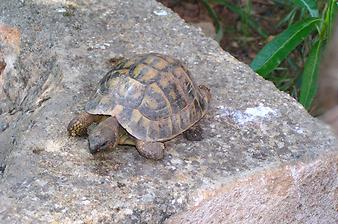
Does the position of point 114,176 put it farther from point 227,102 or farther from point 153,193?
point 227,102

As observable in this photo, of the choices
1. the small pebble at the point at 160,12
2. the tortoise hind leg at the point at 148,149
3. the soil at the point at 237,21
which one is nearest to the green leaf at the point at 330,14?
the small pebble at the point at 160,12

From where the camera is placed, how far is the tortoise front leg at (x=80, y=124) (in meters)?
2.84

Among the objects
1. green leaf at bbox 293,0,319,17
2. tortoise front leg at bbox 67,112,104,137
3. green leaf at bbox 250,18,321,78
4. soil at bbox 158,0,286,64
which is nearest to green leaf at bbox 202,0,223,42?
soil at bbox 158,0,286,64

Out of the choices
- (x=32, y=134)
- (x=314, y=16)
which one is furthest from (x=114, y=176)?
(x=314, y=16)

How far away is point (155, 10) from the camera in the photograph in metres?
3.79

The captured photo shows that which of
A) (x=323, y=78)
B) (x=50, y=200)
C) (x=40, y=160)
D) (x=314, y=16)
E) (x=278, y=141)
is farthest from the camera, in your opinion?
(x=314, y=16)

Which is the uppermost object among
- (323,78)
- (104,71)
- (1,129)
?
(323,78)

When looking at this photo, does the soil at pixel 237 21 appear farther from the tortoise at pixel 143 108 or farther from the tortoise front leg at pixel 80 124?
the tortoise front leg at pixel 80 124

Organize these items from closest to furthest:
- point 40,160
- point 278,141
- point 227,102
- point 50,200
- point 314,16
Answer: point 50,200
point 40,160
point 278,141
point 227,102
point 314,16

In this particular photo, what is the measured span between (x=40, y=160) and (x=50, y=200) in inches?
9.0

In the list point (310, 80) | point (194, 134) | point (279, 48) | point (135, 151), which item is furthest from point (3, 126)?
point (310, 80)

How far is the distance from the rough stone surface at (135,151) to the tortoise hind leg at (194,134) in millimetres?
31

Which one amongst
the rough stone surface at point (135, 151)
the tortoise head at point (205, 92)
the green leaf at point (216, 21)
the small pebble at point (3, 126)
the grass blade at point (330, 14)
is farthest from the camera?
the green leaf at point (216, 21)

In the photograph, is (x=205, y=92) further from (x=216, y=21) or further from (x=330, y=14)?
(x=216, y=21)
